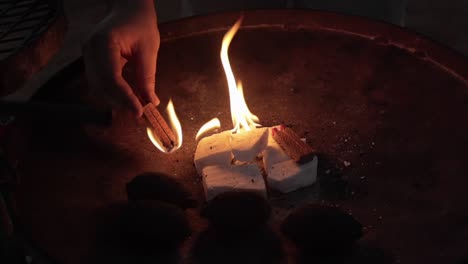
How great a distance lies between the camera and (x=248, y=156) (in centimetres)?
143

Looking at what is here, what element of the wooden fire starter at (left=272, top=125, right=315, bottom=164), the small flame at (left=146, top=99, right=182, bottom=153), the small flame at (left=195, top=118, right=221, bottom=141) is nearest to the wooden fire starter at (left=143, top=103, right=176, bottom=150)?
the small flame at (left=146, top=99, right=182, bottom=153)

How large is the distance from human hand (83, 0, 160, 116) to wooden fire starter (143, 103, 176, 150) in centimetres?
3

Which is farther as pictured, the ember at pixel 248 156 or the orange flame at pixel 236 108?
the orange flame at pixel 236 108

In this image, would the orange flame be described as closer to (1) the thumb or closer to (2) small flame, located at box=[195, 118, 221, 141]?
(2) small flame, located at box=[195, 118, 221, 141]

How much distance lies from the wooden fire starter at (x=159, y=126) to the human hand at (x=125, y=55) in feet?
0.11

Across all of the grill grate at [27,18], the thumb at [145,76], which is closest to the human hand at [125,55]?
the thumb at [145,76]

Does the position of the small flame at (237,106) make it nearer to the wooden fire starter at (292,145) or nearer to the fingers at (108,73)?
the wooden fire starter at (292,145)

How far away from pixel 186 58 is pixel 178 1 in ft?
5.11

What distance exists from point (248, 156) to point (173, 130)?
0.21m

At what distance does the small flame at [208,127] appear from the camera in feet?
5.01

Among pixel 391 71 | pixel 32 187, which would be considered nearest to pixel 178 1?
pixel 391 71

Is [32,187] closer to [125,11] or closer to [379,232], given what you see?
[125,11]

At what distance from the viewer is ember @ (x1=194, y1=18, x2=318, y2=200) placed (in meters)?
1.34

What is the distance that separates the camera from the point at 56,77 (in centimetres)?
150
